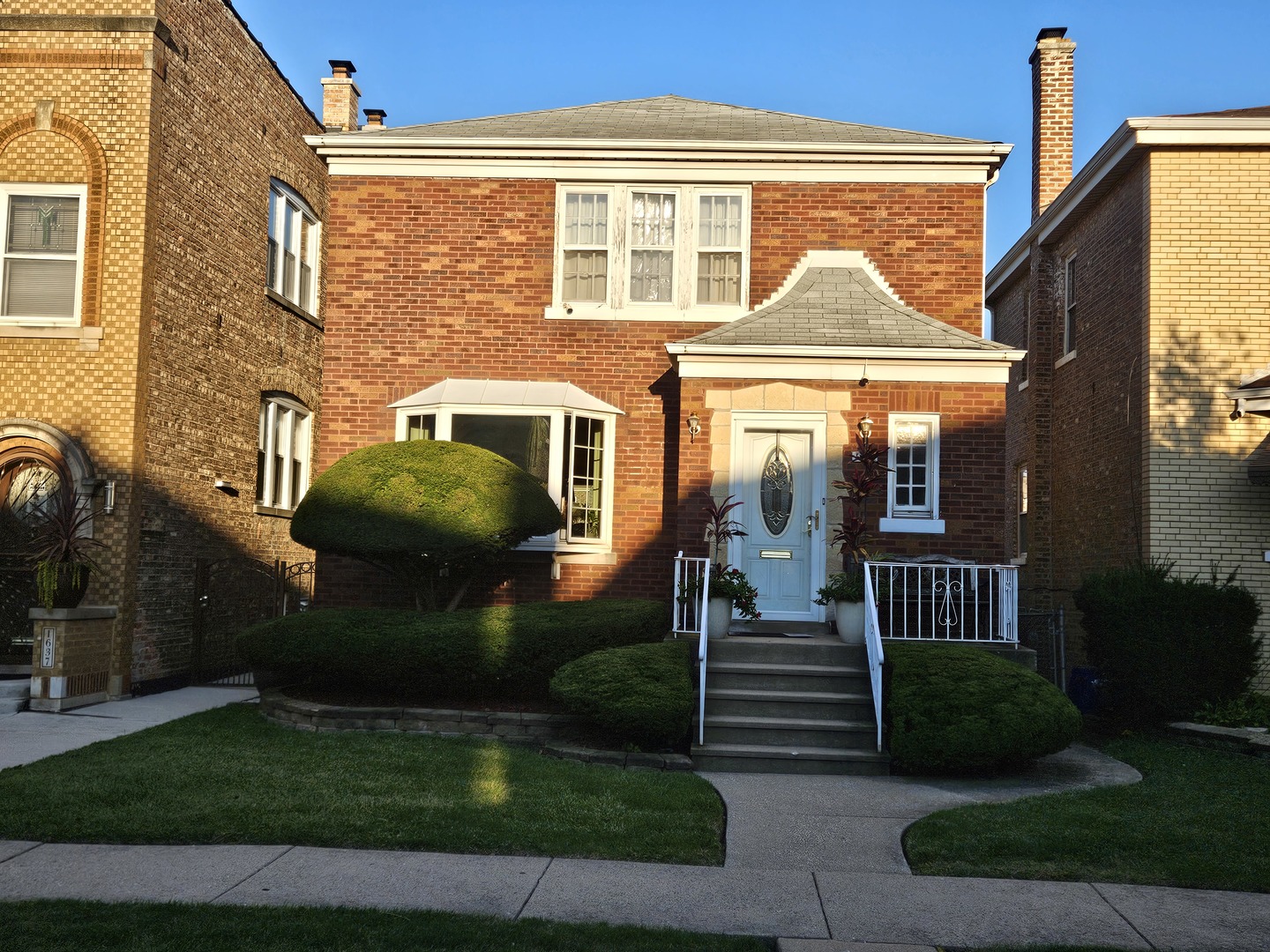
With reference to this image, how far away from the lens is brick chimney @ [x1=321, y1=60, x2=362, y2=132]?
18719 millimetres

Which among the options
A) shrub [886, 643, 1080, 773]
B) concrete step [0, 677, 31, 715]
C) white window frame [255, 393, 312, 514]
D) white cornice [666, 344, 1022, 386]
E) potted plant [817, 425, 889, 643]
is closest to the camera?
shrub [886, 643, 1080, 773]

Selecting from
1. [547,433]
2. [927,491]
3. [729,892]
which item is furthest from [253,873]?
[927,491]

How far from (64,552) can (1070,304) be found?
13.9 metres

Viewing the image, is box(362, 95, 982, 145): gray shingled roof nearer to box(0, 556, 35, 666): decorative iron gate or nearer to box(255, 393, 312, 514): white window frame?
box(255, 393, 312, 514): white window frame

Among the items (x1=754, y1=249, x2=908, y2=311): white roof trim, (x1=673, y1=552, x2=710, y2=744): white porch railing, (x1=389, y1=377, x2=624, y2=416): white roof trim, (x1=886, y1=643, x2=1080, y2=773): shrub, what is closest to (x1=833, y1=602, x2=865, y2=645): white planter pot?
(x1=673, y1=552, x2=710, y2=744): white porch railing

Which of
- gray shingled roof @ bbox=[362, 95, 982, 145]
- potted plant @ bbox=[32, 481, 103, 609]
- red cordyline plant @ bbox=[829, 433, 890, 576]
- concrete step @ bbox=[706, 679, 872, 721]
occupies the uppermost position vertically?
gray shingled roof @ bbox=[362, 95, 982, 145]

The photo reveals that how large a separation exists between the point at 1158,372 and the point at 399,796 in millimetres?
9988

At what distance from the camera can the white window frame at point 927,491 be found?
1268cm

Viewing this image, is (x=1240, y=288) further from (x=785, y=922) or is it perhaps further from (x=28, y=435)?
(x=28, y=435)

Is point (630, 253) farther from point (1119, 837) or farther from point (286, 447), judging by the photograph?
point (1119, 837)

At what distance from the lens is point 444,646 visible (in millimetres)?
10562

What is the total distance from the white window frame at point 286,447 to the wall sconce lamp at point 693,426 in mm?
7192

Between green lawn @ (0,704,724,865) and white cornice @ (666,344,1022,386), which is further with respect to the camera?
white cornice @ (666,344,1022,386)

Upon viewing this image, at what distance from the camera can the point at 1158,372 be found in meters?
13.2
